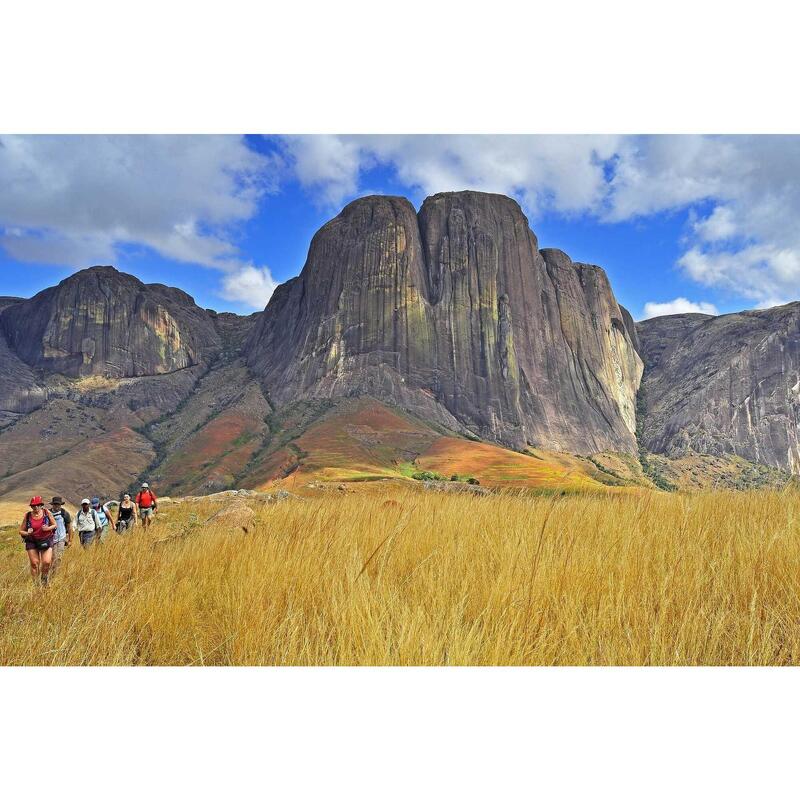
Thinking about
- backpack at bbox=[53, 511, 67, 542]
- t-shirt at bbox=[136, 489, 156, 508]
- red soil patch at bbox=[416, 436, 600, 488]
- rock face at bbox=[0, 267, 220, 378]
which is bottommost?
backpack at bbox=[53, 511, 67, 542]

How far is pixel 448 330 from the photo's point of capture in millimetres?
93000

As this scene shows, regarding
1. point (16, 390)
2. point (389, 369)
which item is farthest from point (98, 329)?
point (389, 369)

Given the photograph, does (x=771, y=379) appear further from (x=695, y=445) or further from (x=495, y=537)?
(x=495, y=537)

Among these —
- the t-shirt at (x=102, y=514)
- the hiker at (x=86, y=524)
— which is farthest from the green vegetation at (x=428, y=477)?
the hiker at (x=86, y=524)

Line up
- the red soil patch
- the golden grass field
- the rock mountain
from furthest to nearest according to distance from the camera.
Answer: the rock mountain, the red soil patch, the golden grass field

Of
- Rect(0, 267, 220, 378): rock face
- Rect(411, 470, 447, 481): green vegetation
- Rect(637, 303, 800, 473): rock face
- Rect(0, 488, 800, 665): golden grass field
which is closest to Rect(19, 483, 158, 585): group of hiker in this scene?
Rect(0, 488, 800, 665): golden grass field

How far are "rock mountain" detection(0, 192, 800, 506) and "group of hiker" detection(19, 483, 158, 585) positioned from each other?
54330 mm

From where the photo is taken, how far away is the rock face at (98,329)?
11019 cm

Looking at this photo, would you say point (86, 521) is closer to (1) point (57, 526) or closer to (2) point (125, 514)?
(1) point (57, 526)

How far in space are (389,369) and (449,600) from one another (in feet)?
271

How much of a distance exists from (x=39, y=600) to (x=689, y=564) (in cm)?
421

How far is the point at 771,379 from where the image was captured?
99812mm

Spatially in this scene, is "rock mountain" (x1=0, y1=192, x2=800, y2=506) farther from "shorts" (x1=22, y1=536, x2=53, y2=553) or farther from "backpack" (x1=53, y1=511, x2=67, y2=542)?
"shorts" (x1=22, y1=536, x2=53, y2=553)

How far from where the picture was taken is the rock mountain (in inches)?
3189
